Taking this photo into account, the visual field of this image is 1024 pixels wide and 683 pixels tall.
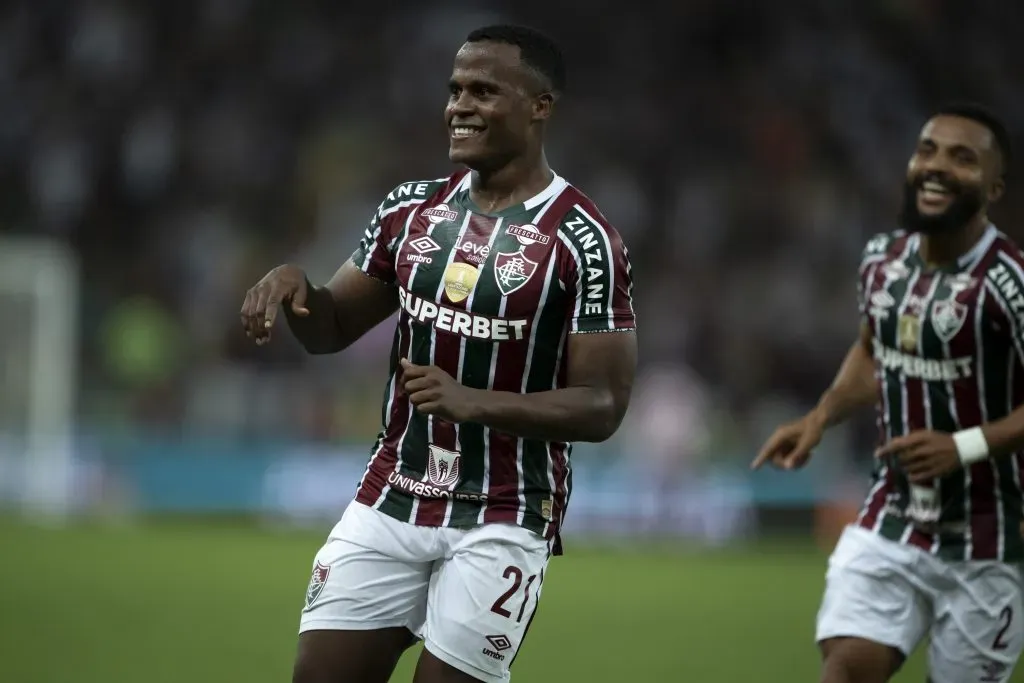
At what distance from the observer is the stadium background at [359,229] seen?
17438 mm

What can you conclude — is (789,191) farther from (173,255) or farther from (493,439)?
(493,439)

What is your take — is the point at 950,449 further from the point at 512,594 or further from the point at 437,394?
the point at 437,394

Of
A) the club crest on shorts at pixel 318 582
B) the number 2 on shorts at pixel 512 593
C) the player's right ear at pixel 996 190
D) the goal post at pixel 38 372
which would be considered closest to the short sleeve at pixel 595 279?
the number 2 on shorts at pixel 512 593

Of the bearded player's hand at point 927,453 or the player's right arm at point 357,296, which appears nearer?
the player's right arm at point 357,296

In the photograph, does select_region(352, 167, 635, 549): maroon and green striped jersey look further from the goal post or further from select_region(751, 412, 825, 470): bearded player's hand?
the goal post

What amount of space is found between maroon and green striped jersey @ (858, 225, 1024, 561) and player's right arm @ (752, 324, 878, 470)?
12.6 inches

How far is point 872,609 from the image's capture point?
5660mm

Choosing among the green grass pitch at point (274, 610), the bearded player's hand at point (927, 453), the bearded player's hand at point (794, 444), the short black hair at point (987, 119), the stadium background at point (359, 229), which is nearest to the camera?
the bearded player's hand at point (927, 453)

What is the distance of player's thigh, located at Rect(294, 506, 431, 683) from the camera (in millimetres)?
4660

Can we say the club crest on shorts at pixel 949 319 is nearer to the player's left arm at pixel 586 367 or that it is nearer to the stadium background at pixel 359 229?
the player's left arm at pixel 586 367

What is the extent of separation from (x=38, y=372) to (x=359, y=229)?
4383 millimetres

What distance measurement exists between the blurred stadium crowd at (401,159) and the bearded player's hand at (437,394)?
43.6 ft

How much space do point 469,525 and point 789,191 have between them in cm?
1593

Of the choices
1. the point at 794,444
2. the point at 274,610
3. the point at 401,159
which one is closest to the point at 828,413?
the point at 794,444
